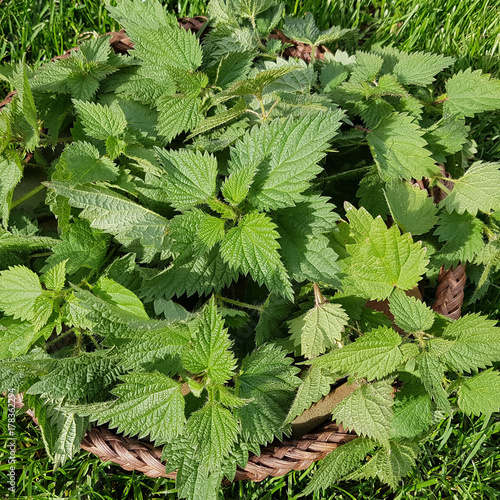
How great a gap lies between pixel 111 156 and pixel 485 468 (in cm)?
170

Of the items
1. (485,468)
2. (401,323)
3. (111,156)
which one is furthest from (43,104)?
(485,468)

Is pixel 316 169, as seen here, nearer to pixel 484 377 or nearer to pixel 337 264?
pixel 337 264

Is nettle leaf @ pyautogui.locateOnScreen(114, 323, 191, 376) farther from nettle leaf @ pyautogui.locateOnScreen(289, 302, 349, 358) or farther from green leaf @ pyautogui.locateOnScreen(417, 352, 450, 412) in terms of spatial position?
green leaf @ pyautogui.locateOnScreen(417, 352, 450, 412)

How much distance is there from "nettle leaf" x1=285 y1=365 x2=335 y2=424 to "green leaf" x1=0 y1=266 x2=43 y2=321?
0.84 metres

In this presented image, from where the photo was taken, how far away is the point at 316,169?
1.45 metres

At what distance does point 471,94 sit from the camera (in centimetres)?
191

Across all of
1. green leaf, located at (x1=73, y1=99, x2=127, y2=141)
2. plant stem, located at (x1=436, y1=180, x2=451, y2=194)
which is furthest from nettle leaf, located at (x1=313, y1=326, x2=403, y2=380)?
green leaf, located at (x1=73, y1=99, x2=127, y2=141)

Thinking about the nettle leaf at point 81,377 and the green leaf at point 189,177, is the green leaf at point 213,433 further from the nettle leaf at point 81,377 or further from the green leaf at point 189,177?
the green leaf at point 189,177

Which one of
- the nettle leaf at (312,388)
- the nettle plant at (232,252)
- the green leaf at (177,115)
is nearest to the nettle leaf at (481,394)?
the nettle plant at (232,252)

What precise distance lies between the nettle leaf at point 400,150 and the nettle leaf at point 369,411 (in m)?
0.67

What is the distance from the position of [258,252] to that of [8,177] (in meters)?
0.91

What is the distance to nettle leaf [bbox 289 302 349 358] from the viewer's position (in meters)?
1.50

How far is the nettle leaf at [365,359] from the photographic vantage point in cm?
142

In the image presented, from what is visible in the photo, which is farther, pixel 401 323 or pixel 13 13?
pixel 13 13
